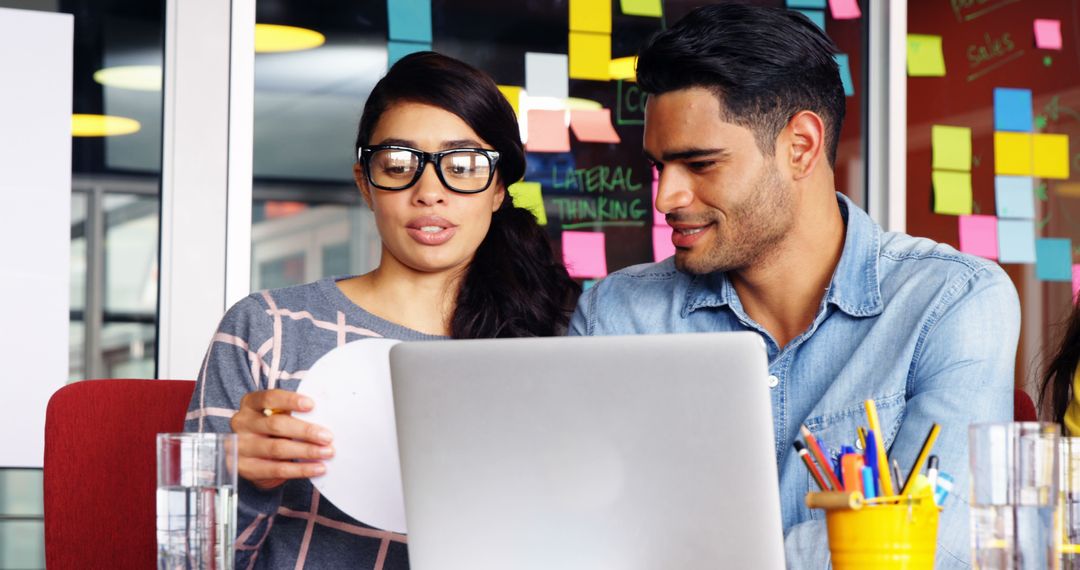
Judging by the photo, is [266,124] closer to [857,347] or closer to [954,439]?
[857,347]

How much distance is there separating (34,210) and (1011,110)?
8.38 feet

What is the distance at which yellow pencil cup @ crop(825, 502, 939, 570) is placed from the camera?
998 millimetres

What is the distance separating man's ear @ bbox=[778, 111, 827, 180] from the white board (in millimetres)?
1775

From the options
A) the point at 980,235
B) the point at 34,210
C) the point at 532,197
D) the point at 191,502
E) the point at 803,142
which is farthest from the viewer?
the point at 980,235

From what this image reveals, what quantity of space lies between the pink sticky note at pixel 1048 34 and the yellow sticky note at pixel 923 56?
301mm

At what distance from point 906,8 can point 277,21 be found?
1696 millimetres

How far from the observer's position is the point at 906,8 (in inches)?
130

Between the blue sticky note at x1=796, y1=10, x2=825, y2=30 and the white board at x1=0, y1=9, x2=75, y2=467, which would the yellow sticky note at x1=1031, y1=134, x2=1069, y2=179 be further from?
the white board at x1=0, y1=9, x2=75, y2=467

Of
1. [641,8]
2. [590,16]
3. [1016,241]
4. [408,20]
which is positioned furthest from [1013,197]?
[408,20]

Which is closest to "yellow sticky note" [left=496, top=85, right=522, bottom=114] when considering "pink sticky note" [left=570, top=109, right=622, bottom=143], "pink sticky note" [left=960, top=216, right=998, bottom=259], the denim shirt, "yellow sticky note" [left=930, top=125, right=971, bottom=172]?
"pink sticky note" [left=570, top=109, right=622, bottom=143]

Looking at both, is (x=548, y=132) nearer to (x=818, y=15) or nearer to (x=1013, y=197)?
(x=818, y=15)

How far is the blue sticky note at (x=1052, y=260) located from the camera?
10.9 ft

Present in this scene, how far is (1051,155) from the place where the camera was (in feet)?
10.9

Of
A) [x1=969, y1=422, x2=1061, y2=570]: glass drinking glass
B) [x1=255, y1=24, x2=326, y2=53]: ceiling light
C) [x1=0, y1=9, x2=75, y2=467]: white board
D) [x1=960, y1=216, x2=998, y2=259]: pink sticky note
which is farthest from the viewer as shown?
[x1=960, y1=216, x2=998, y2=259]: pink sticky note
